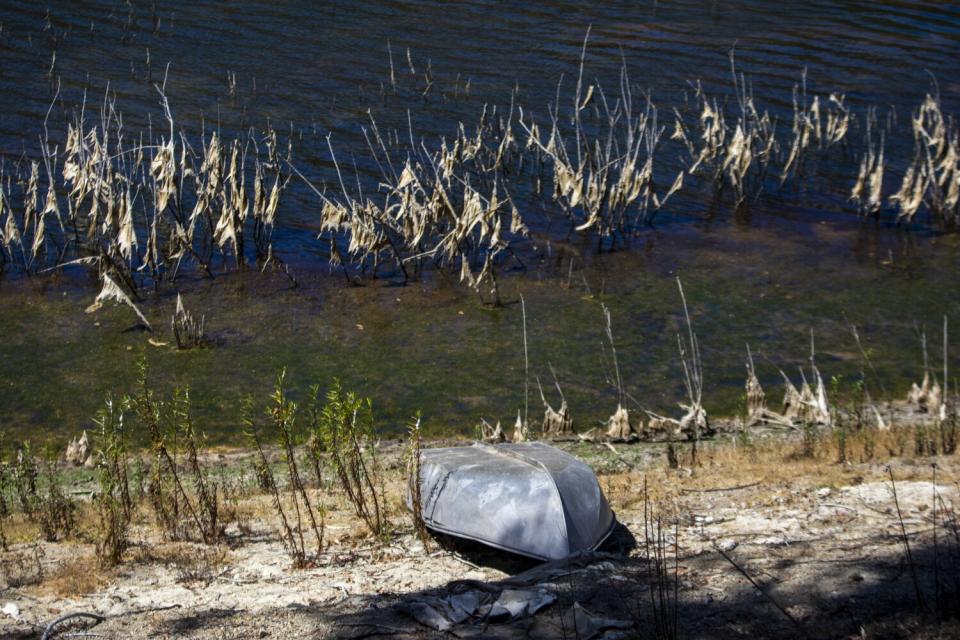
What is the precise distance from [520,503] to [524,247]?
8.10m

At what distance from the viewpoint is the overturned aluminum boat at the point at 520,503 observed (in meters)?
6.80

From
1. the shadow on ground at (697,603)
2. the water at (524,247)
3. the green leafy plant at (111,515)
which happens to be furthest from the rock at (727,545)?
the green leafy plant at (111,515)

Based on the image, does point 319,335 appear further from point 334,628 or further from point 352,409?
point 334,628

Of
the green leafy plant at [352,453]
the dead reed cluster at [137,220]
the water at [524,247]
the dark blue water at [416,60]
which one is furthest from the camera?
the dark blue water at [416,60]

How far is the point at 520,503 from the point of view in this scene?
22.8 ft

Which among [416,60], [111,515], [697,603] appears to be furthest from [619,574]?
[416,60]

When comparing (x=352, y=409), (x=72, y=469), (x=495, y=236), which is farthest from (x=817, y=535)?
(x=495, y=236)

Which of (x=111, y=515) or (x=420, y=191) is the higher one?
(x=420, y=191)

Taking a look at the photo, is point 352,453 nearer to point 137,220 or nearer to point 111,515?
point 111,515

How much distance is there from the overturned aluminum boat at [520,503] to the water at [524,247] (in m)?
2.88

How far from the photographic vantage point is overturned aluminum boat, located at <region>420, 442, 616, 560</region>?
22.3ft

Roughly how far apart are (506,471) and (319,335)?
522cm

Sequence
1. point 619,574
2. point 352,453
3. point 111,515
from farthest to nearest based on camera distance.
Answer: point 352,453, point 111,515, point 619,574

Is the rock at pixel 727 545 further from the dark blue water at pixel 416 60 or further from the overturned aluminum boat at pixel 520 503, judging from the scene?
the dark blue water at pixel 416 60
